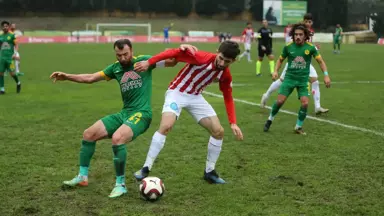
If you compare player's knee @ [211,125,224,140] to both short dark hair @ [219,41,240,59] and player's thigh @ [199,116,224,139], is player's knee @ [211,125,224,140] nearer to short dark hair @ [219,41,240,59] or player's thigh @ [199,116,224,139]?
player's thigh @ [199,116,224,139]

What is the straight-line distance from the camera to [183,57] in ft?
20.7

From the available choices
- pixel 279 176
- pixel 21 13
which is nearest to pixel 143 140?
pixel 279 176

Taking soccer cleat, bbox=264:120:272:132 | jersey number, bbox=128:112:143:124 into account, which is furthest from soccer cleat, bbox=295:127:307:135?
jersey number, bbox=128:112:143:124

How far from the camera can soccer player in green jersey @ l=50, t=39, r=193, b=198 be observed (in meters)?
6.00

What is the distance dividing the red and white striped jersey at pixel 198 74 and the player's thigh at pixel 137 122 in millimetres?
618

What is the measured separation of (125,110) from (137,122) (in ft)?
0.93

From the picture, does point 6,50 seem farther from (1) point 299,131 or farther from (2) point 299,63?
(1) point 299,131

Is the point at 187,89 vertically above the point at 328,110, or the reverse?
the point at 187,89

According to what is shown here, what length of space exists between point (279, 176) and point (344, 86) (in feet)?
39.4

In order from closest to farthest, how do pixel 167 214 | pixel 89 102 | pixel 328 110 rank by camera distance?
pixel 167 214, pixel 328 110, pixel 89 102

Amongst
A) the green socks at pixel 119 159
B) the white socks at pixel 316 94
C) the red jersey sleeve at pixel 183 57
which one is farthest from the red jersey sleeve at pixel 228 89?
the white socks at pixel 316 94

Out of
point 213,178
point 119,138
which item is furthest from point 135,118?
point 213,178

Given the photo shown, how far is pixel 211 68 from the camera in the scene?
638 cm

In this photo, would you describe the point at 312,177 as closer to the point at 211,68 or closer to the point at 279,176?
the point at 279,176
